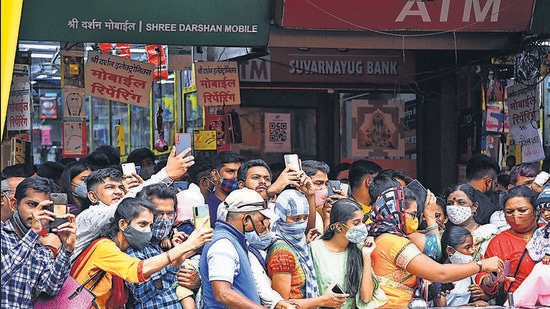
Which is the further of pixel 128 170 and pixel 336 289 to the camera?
pixel 128 170

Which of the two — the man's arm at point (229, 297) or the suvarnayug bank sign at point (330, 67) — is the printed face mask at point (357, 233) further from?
the suvarnayug bank sign at point (330, 67)

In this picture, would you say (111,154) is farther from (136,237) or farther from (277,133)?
(136,237)

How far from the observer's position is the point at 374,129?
46.8 feet

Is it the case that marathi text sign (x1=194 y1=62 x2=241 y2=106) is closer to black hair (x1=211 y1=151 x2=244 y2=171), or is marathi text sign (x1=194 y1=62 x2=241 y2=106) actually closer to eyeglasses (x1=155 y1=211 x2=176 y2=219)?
black hair (x1=211 y1=151 x2=244 y2=171)

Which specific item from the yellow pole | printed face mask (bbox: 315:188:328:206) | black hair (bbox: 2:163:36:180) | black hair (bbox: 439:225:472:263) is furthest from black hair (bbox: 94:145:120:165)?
the yellow pole

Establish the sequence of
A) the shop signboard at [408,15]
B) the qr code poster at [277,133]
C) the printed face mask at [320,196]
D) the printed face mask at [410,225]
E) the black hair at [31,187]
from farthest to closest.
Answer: the qr code poster at [277,133] → the shop signboard at [408,15] → the printed face mask at [320,196] → the printed face mask at [410,225] → the black hair at [31,187]

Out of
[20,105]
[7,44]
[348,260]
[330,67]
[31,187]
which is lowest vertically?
[348,260]

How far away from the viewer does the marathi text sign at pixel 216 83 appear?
11617mm

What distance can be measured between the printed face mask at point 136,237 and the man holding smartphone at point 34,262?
483 millimetres

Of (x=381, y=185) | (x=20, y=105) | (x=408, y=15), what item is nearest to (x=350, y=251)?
(x=381, y=185)

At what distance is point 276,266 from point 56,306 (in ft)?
4.79

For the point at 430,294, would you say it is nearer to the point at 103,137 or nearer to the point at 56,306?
the point at 56,306

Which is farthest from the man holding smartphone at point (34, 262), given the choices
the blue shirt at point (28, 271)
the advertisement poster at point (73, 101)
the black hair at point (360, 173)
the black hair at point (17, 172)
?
the advertisement poster at point (73, 101)

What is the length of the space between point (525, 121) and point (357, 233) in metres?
5.38
